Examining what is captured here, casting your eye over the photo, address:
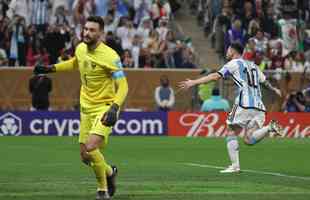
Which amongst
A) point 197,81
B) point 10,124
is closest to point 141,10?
point 10,124

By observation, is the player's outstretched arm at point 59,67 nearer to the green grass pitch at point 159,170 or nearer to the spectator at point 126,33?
the green grass pitch at point 159,170

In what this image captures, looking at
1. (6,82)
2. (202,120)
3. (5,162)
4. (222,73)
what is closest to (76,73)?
(6,82)

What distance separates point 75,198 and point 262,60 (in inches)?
885

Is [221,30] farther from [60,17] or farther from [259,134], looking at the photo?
[259,134]

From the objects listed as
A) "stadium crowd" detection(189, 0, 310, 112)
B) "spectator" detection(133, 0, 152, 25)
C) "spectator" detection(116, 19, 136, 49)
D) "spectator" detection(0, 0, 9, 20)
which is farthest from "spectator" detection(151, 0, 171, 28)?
"spectator" detection(0, 0, 9, 20)

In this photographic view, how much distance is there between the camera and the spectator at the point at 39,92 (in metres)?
32.7

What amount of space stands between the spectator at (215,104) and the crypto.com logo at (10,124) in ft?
18.4

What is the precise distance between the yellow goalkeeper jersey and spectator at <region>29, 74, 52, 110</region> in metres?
18.5

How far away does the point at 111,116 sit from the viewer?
13.6 m

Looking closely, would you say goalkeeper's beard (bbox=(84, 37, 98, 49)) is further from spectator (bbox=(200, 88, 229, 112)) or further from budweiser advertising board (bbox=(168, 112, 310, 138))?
spectator (bbox=(200, 88, 229, 112))

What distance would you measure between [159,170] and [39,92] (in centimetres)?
1421

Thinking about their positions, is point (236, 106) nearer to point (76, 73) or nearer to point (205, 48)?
point (76, 73)

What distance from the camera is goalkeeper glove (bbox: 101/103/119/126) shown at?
44.5 ft

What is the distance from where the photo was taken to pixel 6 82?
33500mm
